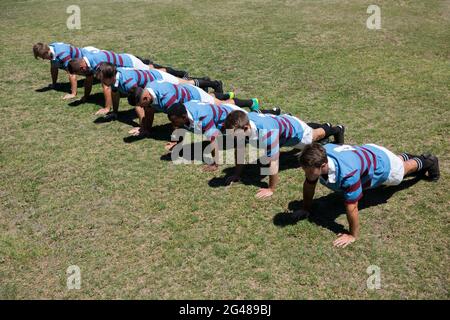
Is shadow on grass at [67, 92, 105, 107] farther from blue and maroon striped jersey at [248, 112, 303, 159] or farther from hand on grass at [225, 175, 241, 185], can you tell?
blue and maroon striped jersey at [248, 112, 303, 159]

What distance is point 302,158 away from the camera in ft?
17.7

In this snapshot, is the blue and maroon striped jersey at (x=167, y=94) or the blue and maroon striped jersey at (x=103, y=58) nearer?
the blue and maroon striped jersey at (x=167, y=94)

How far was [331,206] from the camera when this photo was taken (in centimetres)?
654

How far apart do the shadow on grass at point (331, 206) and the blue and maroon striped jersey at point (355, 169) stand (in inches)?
19.6

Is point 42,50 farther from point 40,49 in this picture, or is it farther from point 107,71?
point 107,71

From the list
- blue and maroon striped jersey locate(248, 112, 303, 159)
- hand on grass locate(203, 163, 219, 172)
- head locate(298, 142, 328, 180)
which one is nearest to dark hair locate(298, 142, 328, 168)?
head locate(298, 142, 328, 180)

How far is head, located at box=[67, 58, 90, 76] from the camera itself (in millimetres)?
9758

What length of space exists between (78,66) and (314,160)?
6.51m

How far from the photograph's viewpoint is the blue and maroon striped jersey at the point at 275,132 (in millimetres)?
6680
